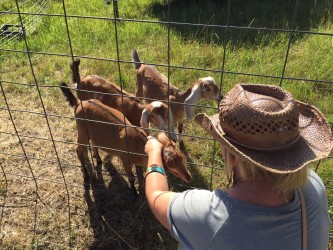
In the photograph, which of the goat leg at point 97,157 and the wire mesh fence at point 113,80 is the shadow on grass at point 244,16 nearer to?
the wire mesh fence at point 113,80

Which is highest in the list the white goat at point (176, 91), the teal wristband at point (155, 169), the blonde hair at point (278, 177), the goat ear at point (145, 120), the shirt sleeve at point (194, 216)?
the blonde hair at point (278, 177)

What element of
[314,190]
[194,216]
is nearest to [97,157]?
[194,216]

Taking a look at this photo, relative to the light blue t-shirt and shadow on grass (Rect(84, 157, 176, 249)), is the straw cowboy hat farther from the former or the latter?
shadow on grass (Rect(84, 157, 176, 249))

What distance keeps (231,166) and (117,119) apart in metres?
2.21

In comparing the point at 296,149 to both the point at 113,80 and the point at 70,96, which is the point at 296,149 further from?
the point at 113,80

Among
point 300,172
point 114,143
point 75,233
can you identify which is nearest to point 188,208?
point 300,172

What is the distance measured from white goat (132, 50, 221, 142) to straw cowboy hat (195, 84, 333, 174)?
2312 millimetres

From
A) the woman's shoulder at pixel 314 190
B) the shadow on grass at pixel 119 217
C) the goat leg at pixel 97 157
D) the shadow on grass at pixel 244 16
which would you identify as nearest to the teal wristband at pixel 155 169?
the woman's shoulder at pixel 314 190

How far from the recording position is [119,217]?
3.16m

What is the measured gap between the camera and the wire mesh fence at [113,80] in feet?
9.75

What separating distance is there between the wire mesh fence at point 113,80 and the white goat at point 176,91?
282 millimetres

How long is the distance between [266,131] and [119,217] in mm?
2164

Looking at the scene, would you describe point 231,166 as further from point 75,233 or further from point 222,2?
point 222,2

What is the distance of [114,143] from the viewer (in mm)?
3531
